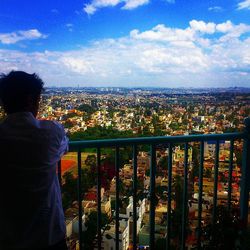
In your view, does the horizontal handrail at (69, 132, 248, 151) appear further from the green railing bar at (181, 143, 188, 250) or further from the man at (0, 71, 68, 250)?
the man at (0, 71, 68, 250)

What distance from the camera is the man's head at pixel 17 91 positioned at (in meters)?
1.43

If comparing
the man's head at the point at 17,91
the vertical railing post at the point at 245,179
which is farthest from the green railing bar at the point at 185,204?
the man's head at the point at 17,91

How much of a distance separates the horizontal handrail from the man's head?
34.4 inches

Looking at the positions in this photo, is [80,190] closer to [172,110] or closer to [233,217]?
[233,217]

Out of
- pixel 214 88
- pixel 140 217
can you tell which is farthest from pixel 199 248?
pixel 214 88

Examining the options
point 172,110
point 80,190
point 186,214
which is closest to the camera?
point 80,190

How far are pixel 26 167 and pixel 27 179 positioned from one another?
53 millimetres

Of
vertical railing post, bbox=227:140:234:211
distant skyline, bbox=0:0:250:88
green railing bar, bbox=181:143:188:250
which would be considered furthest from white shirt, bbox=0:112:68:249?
distant skyline, bbox=0:0:250:88

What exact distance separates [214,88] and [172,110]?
157 centimetres

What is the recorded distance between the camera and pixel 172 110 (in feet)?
30.4

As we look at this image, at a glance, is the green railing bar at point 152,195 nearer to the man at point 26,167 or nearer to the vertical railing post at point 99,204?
the vertical railing post at point 99,204

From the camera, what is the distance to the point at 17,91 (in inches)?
56.1

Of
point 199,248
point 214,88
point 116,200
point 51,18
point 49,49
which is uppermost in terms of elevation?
point 51,18

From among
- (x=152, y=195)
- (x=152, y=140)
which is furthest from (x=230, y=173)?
(x=152, y=140)
